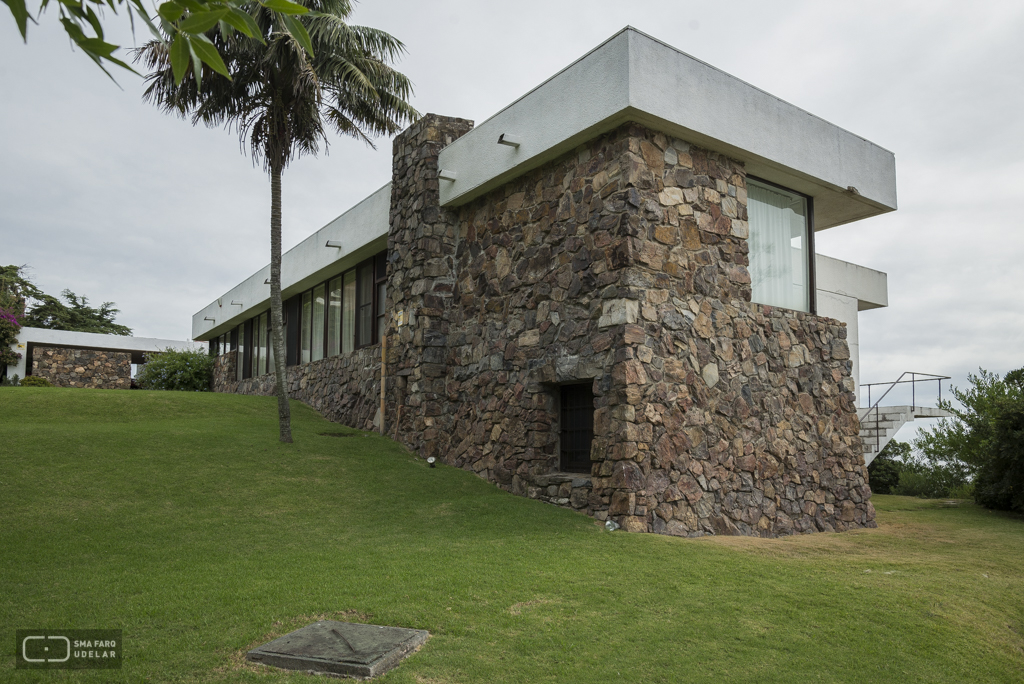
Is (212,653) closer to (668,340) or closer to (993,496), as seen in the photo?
(668,340)

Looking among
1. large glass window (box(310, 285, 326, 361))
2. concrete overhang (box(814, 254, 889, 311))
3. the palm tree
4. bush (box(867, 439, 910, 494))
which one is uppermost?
the palm tree

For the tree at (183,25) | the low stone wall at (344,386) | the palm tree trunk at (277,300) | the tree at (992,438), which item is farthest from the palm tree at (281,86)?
the tree at (992,438)

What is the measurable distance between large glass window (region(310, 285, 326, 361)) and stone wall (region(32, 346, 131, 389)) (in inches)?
725

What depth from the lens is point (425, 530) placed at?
8414 millimetres

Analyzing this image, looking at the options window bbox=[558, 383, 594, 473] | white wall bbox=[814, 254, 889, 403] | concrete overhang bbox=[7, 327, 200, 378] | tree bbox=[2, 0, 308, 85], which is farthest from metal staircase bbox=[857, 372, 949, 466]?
concrete overhang bbox=[7, 327, 200, 378]

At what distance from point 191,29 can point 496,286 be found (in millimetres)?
9393

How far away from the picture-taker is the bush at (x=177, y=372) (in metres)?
26.8

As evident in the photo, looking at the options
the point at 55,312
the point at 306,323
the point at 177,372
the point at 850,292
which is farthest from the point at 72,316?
the point at 850,292

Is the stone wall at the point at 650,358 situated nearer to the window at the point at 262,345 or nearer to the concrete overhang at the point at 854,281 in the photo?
the concrete overhang at the point at 854,281

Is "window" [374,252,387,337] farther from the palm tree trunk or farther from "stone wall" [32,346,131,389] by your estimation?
"stone wall" [32,346,131,389]

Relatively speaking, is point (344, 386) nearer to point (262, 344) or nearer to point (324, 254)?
point (324, 254)

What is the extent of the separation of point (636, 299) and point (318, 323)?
38.9 ft

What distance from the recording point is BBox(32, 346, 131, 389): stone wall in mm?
31547

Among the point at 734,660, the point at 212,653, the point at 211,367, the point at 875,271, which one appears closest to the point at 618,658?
the point at 734,660
